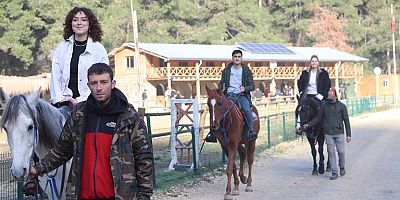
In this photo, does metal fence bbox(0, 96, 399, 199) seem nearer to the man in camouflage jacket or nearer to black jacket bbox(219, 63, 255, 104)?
black jacket bbox(219, 63, 255, 104)

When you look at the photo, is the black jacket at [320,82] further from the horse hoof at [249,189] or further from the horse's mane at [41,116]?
the horse's mane at [41,116]

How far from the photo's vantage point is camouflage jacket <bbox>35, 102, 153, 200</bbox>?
418cm

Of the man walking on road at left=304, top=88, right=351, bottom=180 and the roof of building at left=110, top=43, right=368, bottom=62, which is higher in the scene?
the roof of building at left=110, top=43, right=368, bottom=62

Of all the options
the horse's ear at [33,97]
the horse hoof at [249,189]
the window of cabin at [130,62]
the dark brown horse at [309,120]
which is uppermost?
the window of cabin at [130,62]

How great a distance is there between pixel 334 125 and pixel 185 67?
112ft

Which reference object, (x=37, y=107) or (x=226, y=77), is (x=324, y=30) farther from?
(x=37, y=107)

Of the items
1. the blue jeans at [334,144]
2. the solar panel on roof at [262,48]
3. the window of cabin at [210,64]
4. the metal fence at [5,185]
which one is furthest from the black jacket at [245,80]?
the solar panel on roof at [262,48]

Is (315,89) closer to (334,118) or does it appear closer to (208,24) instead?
(334,118)

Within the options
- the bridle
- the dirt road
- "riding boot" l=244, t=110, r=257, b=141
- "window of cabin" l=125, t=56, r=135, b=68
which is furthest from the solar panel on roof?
the bridle

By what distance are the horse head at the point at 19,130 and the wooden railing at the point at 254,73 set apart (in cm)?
4142

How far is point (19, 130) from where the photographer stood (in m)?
4.62

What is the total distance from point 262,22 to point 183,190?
57251mm

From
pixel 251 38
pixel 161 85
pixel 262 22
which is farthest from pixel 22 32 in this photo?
pixel 262 22

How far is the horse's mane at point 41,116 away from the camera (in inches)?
181
